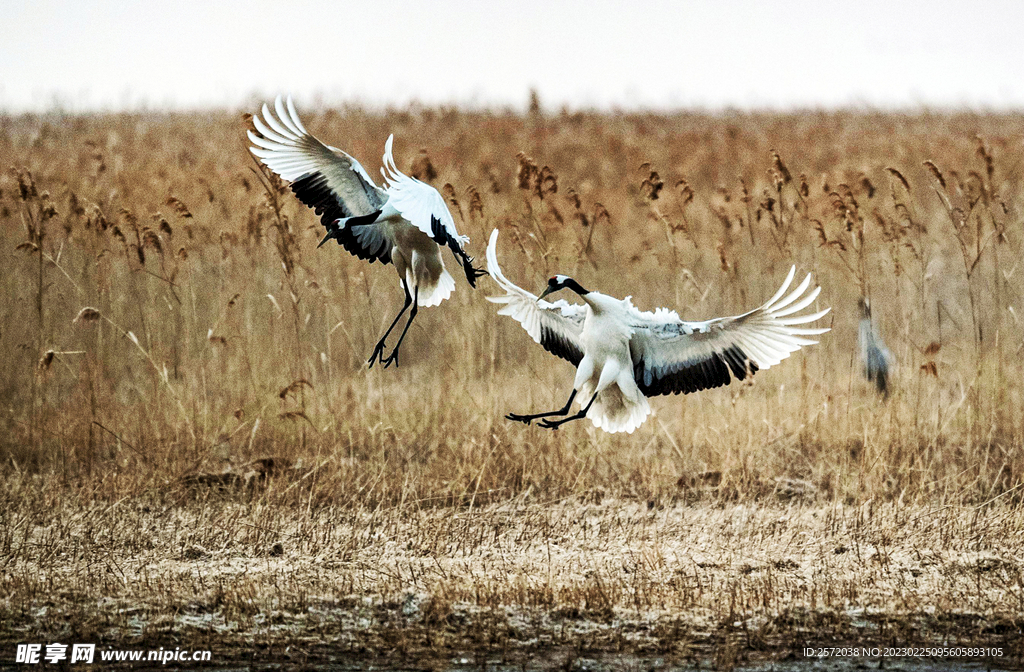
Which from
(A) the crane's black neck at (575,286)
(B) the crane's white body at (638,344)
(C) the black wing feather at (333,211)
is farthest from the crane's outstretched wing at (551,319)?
(C) the black wing feather at (333,211)

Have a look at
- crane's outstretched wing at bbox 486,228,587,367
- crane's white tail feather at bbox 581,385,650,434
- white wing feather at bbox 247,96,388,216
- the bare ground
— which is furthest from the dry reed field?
white wing feather at bbox 247,96,388,216

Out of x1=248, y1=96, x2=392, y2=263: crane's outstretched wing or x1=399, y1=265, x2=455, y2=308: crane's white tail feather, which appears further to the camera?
x1=399, y1=265, x2=455, y2=308: crane's white tail feather

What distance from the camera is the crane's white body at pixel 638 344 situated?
3.97 meters

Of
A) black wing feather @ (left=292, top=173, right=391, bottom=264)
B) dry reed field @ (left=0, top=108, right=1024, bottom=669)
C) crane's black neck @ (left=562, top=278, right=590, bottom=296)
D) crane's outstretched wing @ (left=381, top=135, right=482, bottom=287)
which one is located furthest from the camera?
dry reed field @ (left=0, top=108, right=1024, bottom=669)

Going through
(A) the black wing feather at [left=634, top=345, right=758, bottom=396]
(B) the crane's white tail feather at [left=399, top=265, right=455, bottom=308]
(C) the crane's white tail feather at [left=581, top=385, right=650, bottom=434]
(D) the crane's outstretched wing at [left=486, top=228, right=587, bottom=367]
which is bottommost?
(C) the crane's white tail feather at [left=581, top=385, right=650, bottom=434]

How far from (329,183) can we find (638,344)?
130 centimetres

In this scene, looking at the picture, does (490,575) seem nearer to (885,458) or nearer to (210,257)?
(885,458)

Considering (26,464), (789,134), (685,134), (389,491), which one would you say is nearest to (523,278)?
(389,491)

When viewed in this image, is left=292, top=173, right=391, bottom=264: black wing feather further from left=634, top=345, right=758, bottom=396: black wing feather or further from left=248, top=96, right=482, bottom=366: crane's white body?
left=634, top=345, right=758, bottom=396: black wing feather

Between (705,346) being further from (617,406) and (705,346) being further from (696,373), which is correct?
(617,406)

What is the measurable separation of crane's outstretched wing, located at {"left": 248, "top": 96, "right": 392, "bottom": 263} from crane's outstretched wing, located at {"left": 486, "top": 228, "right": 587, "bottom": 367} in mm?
475

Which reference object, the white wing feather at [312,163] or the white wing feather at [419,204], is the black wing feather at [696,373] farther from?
the white wing feather at [312,163]

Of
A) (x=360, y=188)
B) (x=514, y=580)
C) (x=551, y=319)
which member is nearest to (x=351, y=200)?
(x=360, y=188)

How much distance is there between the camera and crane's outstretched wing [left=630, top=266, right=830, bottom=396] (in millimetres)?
3979
